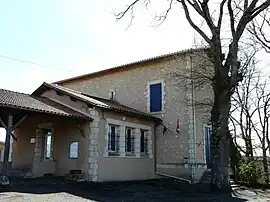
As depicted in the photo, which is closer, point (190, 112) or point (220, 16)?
point (220, 16)

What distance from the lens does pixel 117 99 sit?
20906 mm

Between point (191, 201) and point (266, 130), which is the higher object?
point (266, 130)

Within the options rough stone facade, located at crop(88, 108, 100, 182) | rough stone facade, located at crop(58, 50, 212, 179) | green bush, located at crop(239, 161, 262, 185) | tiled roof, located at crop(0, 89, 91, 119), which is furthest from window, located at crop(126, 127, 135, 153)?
green bush, located at crop(239, 161, 262, 185)

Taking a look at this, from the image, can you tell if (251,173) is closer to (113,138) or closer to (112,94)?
(113,138)

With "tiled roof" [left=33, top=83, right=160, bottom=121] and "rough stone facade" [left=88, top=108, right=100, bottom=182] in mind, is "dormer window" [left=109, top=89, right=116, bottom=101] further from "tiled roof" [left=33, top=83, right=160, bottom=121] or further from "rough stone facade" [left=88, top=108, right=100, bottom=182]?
"rough stone facade" [left=88, top=108, right=100, bottom=182]

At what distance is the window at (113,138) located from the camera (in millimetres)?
15641

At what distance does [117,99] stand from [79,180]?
7454 millimetres

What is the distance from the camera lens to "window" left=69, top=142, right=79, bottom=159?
15195mm

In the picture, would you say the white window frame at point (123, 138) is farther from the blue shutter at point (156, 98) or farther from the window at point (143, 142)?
the blue shutter at point (156, 98)

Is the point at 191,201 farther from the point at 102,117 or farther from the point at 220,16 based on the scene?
the point at 220,16

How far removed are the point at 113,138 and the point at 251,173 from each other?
7.16 metres

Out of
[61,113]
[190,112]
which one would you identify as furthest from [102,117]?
[190,112]

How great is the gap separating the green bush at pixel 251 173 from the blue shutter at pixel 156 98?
535 cm

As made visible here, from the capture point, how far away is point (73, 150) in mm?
15383
